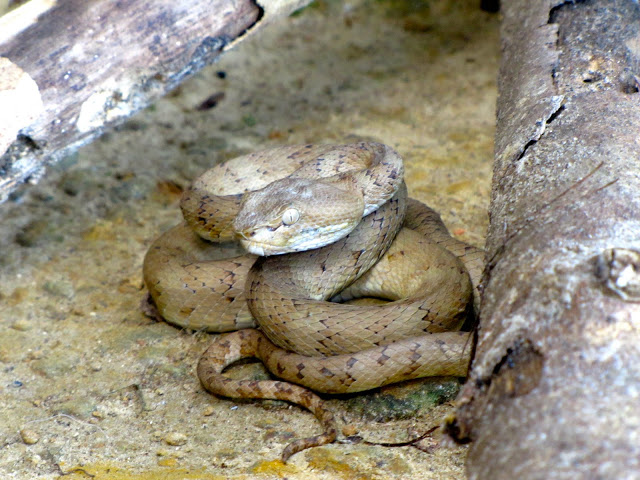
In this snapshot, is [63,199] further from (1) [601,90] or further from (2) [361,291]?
(1) [601,90]

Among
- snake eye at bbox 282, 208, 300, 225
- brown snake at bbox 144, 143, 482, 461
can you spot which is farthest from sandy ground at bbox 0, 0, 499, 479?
snake eye at bbox 282, 208, 300, 225

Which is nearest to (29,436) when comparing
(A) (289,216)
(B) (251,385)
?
(B) (251,385)

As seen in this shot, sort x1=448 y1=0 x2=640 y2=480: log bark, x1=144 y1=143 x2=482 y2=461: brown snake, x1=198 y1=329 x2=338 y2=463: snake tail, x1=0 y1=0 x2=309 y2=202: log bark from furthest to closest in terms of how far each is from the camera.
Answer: x1=0 y1=0 x2=309 y2=202: log bark < x1=144 y1=143 x2=482 y2=461: brown snake < x1=198 y1=329 x2=338 y2=463: snake tail < x1=448 y1=0 x2=640 y2=480: log bark

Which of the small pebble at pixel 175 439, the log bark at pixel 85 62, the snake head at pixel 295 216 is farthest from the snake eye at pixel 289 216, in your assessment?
the log bark at pixel 85 62

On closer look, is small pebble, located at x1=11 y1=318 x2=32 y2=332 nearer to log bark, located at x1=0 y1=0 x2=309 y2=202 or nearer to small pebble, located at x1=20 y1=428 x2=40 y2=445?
log bark, located at x1=0 y1=0 x2=309 y2=202

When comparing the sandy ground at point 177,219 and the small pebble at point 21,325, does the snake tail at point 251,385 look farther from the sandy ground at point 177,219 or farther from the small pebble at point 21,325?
the small pebble at point 21,325

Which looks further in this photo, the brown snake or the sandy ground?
the brown snake

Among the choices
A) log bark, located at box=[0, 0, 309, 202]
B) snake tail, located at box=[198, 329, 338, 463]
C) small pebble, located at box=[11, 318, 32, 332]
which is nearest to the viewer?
snake tail, located at box=[198, 329, 338, 463]
